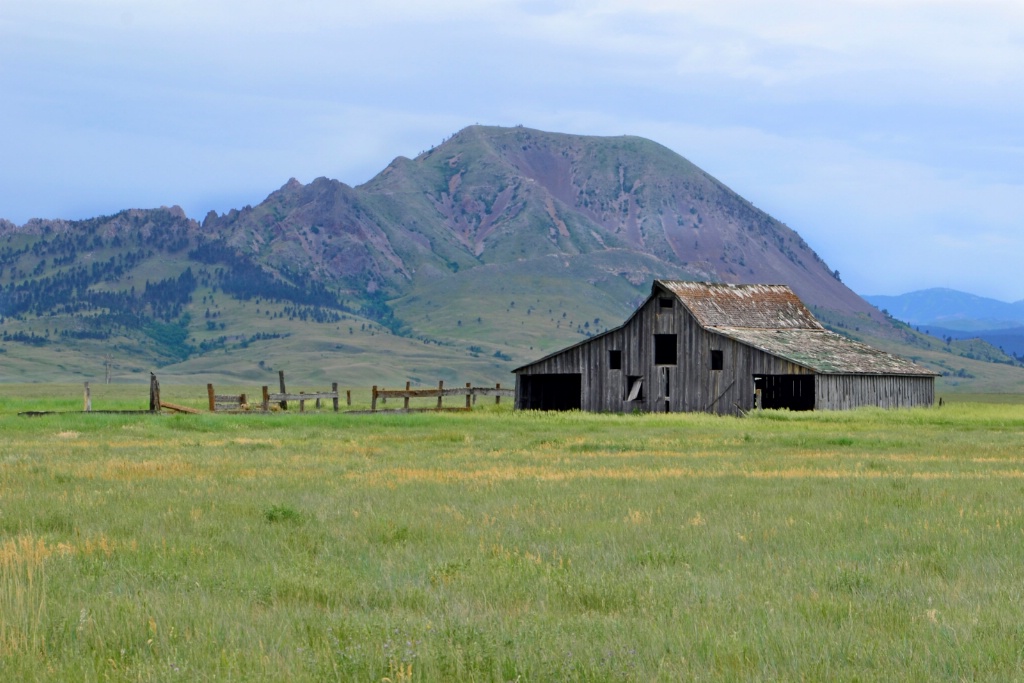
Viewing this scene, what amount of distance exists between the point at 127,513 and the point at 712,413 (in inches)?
1847

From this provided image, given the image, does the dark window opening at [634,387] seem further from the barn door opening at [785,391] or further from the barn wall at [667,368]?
the barn door opening at [785,391]

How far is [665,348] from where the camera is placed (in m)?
65.1

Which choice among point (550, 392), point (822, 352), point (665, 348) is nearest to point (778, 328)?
point (822, 352)

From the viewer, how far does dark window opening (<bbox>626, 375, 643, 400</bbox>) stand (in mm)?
64062

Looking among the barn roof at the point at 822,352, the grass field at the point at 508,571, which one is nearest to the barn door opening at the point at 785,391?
the barn roof at the point at 822,352

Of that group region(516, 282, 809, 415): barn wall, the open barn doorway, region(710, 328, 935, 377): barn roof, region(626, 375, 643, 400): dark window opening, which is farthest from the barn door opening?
the open barn doorway

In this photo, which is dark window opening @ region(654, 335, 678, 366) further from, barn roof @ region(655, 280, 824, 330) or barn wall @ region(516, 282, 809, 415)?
barn roof @ region(655, 280, 824, 330)

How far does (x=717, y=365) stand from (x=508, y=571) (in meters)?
52.0

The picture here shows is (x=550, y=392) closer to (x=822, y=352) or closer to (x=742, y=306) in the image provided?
(x=742, y=306)

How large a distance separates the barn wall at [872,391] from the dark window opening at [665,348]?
9836 millimetres

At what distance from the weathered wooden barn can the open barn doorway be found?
0.30 ft

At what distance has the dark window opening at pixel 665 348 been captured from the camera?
6469cm

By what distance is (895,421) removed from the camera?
165 feet

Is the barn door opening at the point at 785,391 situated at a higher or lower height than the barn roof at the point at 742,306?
lower
